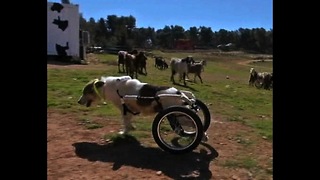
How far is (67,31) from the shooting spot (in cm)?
3144

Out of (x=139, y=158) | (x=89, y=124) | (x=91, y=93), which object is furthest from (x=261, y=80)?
(x=139, y=158)

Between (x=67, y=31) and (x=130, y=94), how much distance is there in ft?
85.3

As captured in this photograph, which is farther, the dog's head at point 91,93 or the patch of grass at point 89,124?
the patch of grass at point 89,124

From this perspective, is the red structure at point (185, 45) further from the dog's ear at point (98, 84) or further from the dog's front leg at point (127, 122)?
the dog's front leg at point (127, 122)

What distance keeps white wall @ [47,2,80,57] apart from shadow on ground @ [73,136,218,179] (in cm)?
2529

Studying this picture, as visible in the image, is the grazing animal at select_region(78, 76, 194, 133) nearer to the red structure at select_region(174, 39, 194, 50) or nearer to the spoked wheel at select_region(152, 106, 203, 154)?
the spoked wheel at select_region(152, 106, 203, 154)

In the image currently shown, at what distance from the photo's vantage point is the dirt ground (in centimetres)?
506

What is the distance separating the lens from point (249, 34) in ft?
289

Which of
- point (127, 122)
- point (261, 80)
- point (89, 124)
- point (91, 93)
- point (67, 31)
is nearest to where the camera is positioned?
point (127, 122)

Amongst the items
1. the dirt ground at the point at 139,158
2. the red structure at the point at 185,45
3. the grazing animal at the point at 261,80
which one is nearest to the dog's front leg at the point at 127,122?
the dirt ground at the point at 139,158

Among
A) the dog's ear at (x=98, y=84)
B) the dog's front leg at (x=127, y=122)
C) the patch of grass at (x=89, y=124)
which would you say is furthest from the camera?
the patch of grass at (x=89, y=124)

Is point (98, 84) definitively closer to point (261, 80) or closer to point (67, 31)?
point (261, 80)

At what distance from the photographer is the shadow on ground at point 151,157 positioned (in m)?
5.22
